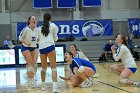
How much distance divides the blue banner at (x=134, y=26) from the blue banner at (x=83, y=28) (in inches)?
60.5

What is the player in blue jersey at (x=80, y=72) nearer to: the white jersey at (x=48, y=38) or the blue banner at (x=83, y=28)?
the white jersey at (x=48, y=38)

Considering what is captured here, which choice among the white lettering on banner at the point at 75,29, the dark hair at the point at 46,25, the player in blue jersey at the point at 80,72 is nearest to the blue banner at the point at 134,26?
the white lettering on banner at the point at 75,29

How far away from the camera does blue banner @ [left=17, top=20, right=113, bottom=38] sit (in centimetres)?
2428

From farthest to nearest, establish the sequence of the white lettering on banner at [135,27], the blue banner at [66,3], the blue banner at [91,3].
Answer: the blue banner at [91,3], the white lettering on banner at [135,27], the blue banner at [66,3]

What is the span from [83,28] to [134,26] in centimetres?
379

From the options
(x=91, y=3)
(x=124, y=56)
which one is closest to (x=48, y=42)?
(x=124, y=56)

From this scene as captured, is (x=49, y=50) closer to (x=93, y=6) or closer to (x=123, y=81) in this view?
(x=123, y=81)

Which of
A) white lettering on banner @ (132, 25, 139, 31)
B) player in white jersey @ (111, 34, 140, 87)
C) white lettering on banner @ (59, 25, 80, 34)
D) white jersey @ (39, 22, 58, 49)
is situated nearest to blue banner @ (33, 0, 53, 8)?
white lettering on banner @ (59, 25, 80, 34)

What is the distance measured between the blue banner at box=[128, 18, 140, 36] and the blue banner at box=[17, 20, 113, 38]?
1538 mm

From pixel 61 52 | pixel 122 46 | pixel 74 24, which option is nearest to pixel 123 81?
pixel 122 46

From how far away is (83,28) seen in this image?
79.9 ft

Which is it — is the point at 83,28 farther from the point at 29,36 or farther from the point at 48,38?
the point at 48,38

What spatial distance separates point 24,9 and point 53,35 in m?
18.0

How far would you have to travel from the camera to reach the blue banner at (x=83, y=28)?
24.3m
